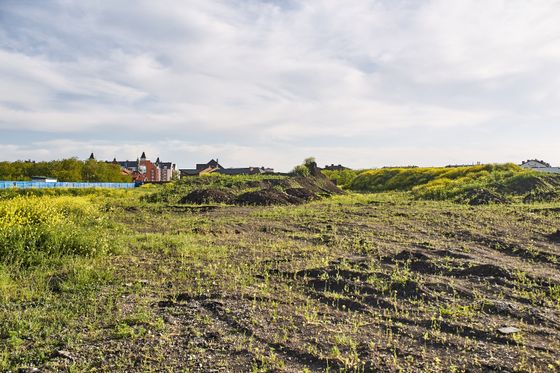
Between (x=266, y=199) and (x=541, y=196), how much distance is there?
1472 cm

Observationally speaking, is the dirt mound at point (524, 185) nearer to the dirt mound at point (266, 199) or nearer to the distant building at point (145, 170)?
the dirt mound at point (266, 199)

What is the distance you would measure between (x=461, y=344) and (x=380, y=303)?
152cm

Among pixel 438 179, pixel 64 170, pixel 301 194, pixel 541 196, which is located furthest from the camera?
pixel 64 170

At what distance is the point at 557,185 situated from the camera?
24797mm

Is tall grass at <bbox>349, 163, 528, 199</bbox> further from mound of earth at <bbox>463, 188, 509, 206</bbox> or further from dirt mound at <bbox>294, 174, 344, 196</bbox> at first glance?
dirt mound at <bbox>294, 174, 344, 196</bbox>

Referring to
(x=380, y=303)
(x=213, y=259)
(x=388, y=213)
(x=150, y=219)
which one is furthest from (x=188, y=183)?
(x=380, y=303)

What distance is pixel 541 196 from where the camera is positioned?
22.3 m

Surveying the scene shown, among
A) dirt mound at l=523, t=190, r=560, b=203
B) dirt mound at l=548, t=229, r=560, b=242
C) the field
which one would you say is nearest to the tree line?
the field

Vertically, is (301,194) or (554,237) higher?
A: (301,194)

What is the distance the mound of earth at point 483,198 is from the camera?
21375 mm

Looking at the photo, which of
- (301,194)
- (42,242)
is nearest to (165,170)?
(301,194)

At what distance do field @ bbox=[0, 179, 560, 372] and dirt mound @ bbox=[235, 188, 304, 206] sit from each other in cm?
1143

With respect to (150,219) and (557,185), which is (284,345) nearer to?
(150,219)

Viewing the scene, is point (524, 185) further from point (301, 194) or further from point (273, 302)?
point (273, 302)
